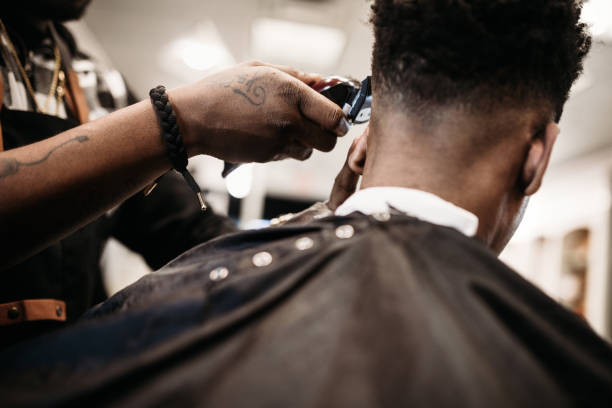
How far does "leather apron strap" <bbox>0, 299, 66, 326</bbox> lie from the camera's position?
3.39ft

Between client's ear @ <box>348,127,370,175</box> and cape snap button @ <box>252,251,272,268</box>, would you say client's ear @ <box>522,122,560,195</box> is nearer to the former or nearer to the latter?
client's ear @ <box>348,127,370,175</box>

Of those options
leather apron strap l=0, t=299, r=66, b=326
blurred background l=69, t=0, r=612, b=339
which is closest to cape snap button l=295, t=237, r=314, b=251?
leather apron strap l=0, t=299, r=66, b=326

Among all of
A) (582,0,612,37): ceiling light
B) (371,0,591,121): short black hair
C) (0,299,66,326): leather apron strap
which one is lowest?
(0,299,66,326): leather apron strap

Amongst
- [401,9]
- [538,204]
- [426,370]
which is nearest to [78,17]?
[401,9]

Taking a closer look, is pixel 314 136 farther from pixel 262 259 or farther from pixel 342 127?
pixel 262 259

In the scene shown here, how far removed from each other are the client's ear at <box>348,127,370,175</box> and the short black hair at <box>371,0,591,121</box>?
0.50ft

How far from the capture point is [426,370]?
513mm

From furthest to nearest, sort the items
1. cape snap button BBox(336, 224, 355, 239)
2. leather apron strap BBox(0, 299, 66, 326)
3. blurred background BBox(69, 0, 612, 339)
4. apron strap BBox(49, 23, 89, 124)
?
blurred background BBox(69, 0, 612, 339) → apron strap BBox(49, 23, 89, 124) → leather apron strap BBox(0, 299, 66, 326) → cape snap button BBox(336, 224, 355, 239)

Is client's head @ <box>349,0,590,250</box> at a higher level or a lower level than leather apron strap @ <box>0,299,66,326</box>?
higher

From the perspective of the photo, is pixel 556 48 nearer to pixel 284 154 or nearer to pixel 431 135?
pixel 431 135

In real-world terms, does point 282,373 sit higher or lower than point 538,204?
higher

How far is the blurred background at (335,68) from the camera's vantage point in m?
3.13

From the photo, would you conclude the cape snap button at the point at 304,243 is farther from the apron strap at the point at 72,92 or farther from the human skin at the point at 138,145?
the apron strap at the point at 72,92

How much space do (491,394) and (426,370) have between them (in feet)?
0.30
